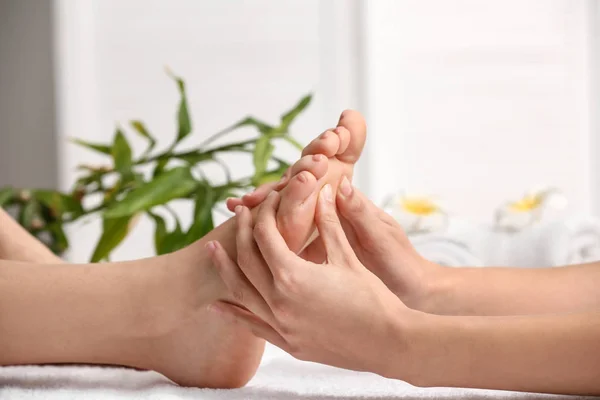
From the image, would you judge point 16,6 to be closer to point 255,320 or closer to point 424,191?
point 424,191

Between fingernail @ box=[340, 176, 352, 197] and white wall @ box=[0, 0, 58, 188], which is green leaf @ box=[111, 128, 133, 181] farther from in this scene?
white wall @ box=[0, 0, 58, 188]

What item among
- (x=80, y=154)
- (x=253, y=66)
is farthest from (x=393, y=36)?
(x=80, y=154)

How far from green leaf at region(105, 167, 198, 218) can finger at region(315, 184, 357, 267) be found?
1.46 ft

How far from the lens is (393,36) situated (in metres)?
2.15

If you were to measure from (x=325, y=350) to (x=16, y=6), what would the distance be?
2.07 meters

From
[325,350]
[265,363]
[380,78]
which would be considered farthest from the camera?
[380,78]

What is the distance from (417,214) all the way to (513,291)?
675 millimetres

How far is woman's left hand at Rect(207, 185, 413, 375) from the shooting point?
0.53m

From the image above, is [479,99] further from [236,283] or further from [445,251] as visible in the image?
[236,283]

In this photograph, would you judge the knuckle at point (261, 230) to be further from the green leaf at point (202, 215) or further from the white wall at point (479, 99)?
the white wall at point (479, 99)

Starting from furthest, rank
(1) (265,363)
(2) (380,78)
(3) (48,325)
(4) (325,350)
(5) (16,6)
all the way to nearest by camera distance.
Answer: (5) (16,6), (2) (380,78), (1) (265,363), (3) (48,325), (4) (325,350)

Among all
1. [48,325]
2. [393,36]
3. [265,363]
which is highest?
[393,36]

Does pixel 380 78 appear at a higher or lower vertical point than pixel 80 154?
higher

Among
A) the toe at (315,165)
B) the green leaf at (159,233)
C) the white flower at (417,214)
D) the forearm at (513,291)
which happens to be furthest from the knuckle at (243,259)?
the white flower at (417,214)
